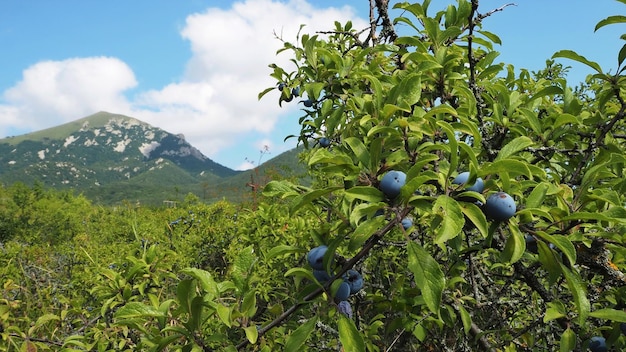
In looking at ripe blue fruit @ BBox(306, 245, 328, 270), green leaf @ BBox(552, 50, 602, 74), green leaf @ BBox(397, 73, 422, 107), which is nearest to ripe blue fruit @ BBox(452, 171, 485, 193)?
green leaf @ BBox(397, 73, 422, 107)

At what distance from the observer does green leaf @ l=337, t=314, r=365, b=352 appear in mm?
1085

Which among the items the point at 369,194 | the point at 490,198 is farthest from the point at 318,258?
the point at 490,198

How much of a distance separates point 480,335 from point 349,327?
95 centimetres

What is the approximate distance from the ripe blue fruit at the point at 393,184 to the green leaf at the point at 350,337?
368mm

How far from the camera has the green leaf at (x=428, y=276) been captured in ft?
3.04

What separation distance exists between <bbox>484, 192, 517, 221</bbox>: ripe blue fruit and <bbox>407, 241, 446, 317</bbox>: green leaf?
0.24 meters

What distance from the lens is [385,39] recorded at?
243cm

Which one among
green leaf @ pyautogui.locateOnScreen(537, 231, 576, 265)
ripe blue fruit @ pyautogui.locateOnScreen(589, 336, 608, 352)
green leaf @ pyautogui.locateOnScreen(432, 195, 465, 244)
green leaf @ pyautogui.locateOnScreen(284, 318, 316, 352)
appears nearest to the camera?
green leaf @ pyautogui.locateOnScreen(432, 195, 465, 244)

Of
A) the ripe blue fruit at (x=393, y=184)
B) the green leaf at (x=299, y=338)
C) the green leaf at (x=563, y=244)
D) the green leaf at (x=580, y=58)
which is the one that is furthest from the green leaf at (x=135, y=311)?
the green leaf at (x=580, y=58)

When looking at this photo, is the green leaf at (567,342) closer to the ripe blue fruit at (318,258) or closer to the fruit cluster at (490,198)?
the fruit cluster at (490,198)

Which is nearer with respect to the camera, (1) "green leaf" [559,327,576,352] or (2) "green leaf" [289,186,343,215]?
(2) "green leaf" [289,186,343,215]

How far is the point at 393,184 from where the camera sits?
1.08m

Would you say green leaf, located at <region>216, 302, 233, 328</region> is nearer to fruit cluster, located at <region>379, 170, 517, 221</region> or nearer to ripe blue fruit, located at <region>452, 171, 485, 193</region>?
fruit cluster, located at <region>379, 170, 517, 221</region>

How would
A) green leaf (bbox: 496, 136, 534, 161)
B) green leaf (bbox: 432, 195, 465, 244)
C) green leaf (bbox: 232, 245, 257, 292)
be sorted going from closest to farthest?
green leaf (bbox: 432, 195, 465, 244) < green leaf (bbox: 496, 136, 534, 161) < green leaf (bbox: 232, 245, 257, 292)
